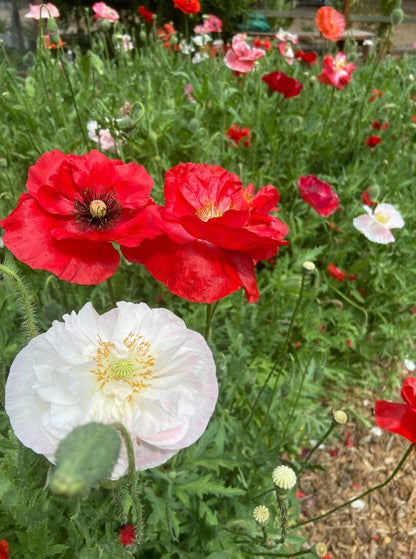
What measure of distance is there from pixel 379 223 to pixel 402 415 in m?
1.55

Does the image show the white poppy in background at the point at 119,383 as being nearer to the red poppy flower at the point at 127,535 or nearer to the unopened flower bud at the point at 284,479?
the unopened flower bud at the point at 284,479

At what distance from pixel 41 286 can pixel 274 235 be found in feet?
4.68

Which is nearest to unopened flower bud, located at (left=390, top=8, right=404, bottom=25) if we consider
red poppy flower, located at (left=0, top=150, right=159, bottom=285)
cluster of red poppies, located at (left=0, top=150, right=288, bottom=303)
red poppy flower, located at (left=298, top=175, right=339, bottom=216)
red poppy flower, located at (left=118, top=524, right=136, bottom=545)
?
red poppy flower, located at (left=298, top=175, right=339, bottom=216)

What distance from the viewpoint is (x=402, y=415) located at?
3.35ft

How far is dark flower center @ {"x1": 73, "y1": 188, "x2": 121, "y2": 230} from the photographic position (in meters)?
1.00

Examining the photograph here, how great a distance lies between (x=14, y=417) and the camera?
72 centimetres

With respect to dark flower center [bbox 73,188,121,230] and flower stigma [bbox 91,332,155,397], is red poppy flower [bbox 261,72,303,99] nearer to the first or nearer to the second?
dark flower center [bbox 73,188,121,230]

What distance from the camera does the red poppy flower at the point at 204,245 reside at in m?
0.87

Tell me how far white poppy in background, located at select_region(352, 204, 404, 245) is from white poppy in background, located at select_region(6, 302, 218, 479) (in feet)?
5.84

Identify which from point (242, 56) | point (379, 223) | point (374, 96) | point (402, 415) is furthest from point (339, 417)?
point (374, 96)

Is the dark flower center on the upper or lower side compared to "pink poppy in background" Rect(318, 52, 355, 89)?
upper

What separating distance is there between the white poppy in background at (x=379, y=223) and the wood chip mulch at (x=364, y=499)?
40.4 inches

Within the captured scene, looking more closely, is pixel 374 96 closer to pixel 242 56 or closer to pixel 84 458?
pixel 242 56

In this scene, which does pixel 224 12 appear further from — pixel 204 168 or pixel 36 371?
pixel 36 371
